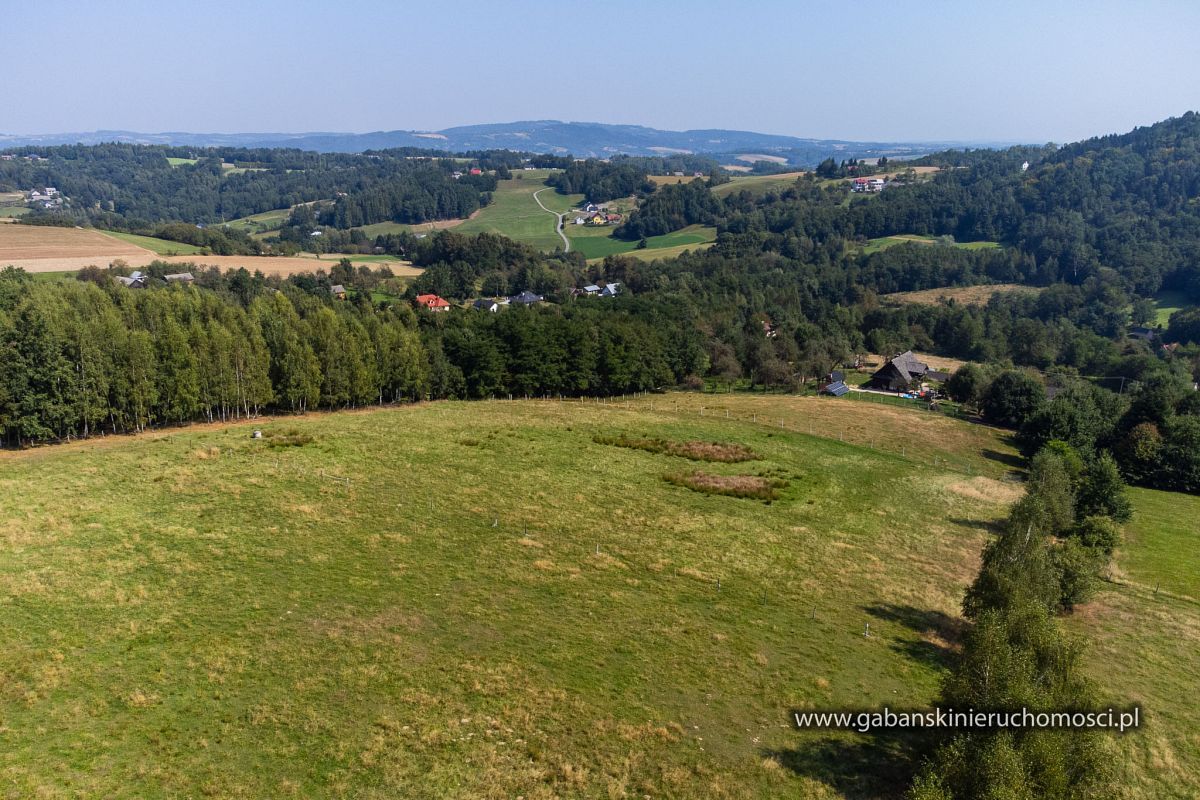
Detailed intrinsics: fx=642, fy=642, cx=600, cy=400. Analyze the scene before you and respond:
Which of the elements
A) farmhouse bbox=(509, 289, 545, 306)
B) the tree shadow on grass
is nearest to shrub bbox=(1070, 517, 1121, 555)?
the tree shadow on grass

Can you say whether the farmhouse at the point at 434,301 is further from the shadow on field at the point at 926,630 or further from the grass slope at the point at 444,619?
the shadow on field at the point at 926,630

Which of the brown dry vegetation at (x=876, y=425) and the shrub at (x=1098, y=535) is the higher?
the shrub at (x=1098, y=535)

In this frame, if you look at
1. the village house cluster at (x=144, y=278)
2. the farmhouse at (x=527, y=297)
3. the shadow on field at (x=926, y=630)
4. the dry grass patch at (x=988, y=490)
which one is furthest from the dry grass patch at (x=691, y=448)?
the village house cluster at (x=144, y=278)

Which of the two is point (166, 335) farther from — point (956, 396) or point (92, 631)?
point (956, 396)

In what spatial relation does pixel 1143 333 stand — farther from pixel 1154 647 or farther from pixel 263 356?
pixel 263 356

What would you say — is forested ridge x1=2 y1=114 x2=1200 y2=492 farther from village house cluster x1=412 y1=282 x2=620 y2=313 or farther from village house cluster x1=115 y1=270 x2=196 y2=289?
village house cluster x1=115 y1=270 x2=196 y2=289

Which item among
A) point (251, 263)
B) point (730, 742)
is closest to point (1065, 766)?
point (730, 742)
